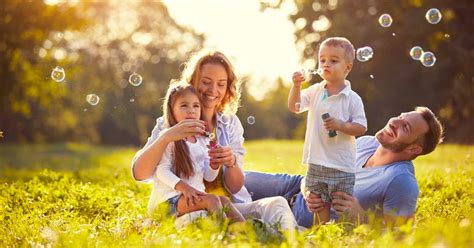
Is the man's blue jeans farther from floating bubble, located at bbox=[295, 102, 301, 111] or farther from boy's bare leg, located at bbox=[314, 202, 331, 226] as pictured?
floating bubble, located at bbox=[295, 102, 301, 111]

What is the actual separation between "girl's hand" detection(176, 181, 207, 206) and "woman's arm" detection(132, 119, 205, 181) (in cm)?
25

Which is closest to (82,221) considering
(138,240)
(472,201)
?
(138,240)

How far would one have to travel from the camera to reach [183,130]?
4.25m

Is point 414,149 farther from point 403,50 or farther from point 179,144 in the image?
point 403,50

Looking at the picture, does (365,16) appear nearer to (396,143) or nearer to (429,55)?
(429,55)

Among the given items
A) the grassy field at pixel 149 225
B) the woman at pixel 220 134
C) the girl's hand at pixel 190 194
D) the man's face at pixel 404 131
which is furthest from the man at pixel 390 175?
the girl's hand at pixel 190 194

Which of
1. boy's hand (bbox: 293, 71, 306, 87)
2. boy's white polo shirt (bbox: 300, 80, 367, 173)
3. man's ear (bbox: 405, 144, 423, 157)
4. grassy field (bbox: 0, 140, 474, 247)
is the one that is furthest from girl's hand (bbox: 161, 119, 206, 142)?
man's ear (bbox: 405, 144, 423, 157)

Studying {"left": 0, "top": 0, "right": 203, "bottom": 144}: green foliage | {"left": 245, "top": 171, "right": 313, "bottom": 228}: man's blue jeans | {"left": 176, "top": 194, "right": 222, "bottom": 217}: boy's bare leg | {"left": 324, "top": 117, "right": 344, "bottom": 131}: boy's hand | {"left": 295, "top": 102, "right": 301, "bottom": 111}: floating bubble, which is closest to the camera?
{"left": 176, "top": 194, "right": 222, "bottom": 217}: boy's bare leg

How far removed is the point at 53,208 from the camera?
502 centimetres

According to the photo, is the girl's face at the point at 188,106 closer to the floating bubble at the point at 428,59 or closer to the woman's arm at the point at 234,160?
the woman's arm at the point at 234,160

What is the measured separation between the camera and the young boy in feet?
15.1

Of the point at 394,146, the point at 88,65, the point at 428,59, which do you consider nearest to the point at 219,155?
the point at 394,146

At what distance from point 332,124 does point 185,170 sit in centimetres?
98

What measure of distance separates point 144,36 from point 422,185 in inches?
1455
